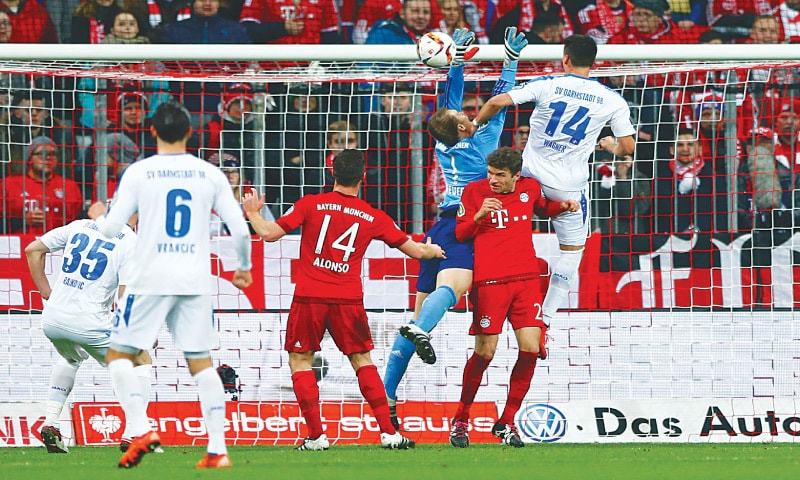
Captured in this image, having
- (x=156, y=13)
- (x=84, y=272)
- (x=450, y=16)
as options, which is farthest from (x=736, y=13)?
(x=84, y=272)

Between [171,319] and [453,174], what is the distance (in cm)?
329

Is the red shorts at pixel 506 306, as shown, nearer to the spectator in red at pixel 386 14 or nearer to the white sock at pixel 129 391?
the white sock at pixel 129 391

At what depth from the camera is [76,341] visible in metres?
10.2

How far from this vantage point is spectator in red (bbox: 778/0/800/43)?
15.8 metres

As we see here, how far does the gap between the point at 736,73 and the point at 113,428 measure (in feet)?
23.3

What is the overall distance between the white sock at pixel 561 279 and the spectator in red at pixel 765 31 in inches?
236

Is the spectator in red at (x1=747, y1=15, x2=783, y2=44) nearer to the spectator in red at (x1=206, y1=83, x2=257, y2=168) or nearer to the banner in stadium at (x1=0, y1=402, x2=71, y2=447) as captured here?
the spectator in red at (x1=206, y1=83, x2=257, y2=168)

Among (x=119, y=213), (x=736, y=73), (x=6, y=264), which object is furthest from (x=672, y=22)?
(x=119, y=213)

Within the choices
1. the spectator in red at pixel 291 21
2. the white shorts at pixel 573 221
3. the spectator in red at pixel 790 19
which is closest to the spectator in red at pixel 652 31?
the spectator in red at pixel 790 19

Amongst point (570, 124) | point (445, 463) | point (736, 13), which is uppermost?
point (736, 13)

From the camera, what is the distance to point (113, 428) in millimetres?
11906

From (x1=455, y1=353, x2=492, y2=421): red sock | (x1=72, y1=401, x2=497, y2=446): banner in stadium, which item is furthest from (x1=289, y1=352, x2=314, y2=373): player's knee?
(x1=72, y1=401, x2=497, y2=446): banner in stadium

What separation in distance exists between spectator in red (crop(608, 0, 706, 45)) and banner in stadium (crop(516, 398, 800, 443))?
5.33m

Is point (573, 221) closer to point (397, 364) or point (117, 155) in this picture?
point (397, 364)
